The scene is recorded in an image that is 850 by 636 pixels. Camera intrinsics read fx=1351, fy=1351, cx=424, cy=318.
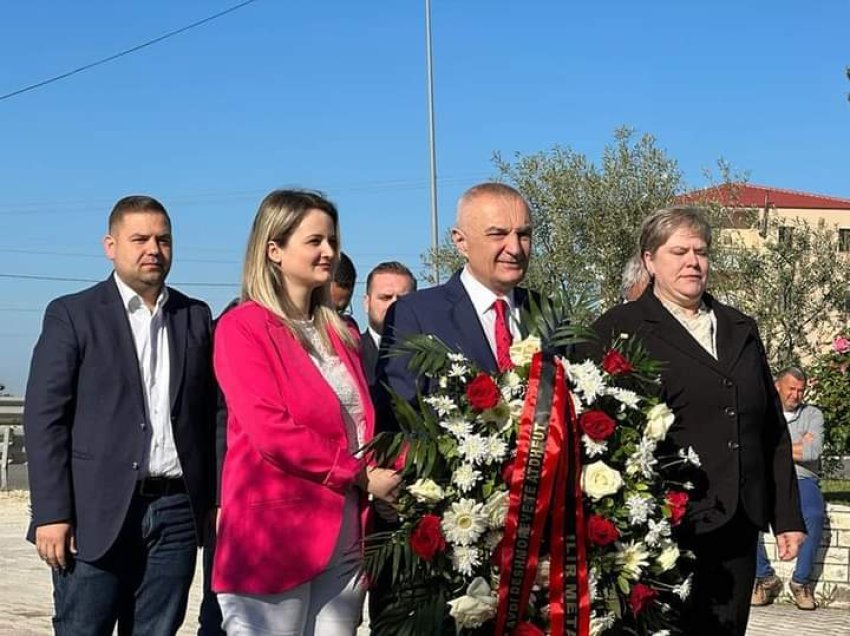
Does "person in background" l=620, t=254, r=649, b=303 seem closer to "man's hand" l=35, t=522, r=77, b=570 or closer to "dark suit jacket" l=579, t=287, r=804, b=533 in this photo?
"dark suit jacket" l=579, t=287, r=804, b=533

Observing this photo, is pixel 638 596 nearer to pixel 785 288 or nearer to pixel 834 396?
pixel 834 396

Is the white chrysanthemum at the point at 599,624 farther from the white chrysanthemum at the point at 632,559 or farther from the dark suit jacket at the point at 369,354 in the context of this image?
the dark suit jacket at the point at 369,354

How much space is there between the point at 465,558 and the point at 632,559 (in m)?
0.52

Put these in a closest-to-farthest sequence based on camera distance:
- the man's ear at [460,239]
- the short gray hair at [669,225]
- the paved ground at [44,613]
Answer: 1. the man's ear at [460,239]
2. the short gray hair at [669,225]
3. the paved ground at [44,613]

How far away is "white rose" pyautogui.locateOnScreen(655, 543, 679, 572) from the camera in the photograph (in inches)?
163

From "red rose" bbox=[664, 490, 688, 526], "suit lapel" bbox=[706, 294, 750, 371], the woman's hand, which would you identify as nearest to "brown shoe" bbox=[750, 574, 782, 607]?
"suit lapel" bbox=[706, 294, 750, 371]

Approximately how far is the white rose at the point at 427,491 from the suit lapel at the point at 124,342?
1211 millimetres

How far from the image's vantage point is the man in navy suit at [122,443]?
15.4ft

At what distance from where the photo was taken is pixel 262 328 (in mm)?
4285

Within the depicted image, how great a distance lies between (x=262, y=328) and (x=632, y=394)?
1180 mm

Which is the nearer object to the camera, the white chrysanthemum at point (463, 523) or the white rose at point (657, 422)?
the white chrysanthemum at point (463, 523)

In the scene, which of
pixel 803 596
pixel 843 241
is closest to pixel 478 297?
pixel 803 596

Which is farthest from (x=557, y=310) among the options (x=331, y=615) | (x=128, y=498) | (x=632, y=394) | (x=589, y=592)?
(x=128, y=498)

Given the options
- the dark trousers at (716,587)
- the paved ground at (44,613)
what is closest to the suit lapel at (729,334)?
the dark trousers at (716,587)
